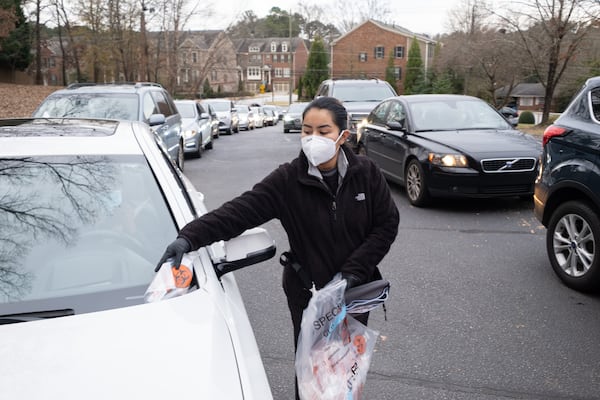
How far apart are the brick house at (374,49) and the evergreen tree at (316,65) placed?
1.73 m

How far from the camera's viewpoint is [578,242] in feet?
15.7

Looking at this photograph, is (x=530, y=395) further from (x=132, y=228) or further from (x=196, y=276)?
(x=132, y=228)

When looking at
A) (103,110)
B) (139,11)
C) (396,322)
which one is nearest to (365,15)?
(139,11)

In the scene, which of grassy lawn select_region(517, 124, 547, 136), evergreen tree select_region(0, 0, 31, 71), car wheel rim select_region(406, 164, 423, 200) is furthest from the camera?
evergreen tree select_region(0, 0, 31, 71)

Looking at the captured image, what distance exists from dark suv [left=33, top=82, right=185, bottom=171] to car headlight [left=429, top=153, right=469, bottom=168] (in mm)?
4281

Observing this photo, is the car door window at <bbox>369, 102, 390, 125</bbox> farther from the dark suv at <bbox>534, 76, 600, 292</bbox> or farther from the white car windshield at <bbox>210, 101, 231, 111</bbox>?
the white car windshield at <bbox>210, 101, 231, 111</bbox>

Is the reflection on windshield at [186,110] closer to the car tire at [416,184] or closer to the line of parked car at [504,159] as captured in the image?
the line of parked car at [504,159]

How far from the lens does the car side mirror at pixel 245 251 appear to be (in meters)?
2.63

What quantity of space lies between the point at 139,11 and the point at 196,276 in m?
37.3

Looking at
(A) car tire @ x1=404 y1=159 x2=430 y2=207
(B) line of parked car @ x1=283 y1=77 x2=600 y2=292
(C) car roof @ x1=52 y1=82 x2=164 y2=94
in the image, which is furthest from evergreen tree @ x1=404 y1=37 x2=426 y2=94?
(A) car tire @ x1=404 y1=159 x2=430 y2=207

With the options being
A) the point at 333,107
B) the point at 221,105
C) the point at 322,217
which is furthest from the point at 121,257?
the point at 221,105

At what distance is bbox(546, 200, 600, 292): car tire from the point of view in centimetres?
458

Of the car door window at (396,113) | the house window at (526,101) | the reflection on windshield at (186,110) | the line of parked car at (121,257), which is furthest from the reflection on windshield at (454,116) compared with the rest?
the house window at (526,101)

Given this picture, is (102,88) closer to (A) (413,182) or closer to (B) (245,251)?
(A) (413,182)
